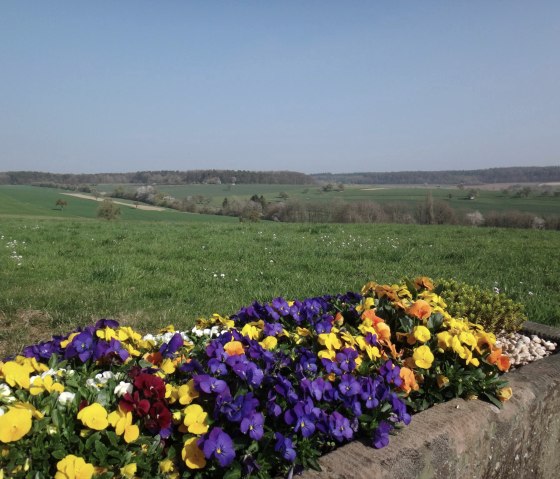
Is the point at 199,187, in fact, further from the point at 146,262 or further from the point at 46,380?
the point at 46,380

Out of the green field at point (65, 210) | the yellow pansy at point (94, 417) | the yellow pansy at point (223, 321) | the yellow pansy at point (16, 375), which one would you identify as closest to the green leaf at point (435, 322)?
the yellow pansy at point (223, 321)

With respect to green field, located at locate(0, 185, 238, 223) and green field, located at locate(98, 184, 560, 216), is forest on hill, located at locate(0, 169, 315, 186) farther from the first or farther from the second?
green field, located at locate(0, 185, 238, 223)

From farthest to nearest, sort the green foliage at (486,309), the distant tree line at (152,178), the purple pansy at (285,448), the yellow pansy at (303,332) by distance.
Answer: the distant tree line at (152,178) → the green foliage at (486,309) → the yellow pansy at (303,332) → the purple pansy at (285,448)

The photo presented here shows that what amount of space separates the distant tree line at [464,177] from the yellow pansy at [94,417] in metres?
85.3

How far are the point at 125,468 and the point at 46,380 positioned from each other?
54 centimetres

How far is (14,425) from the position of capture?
1.50 metres

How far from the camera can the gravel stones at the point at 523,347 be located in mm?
3250


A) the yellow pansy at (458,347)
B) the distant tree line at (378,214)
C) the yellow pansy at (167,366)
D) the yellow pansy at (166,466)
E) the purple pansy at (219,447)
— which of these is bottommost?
the distant tree line at (378,214)

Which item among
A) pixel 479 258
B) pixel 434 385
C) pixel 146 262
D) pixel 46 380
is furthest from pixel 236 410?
pixel 479 258

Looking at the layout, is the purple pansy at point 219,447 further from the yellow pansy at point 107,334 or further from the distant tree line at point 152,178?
the distant tree line at point 152,178

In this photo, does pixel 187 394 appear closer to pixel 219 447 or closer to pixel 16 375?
pixel 219 447

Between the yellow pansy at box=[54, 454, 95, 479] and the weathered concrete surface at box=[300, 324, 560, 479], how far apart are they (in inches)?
29.1

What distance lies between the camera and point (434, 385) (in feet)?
7.76

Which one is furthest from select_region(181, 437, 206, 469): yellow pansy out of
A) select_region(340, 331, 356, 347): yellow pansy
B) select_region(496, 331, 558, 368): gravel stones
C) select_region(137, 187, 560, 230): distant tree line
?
select_region(137, 187, 560, 230): distant tree line
